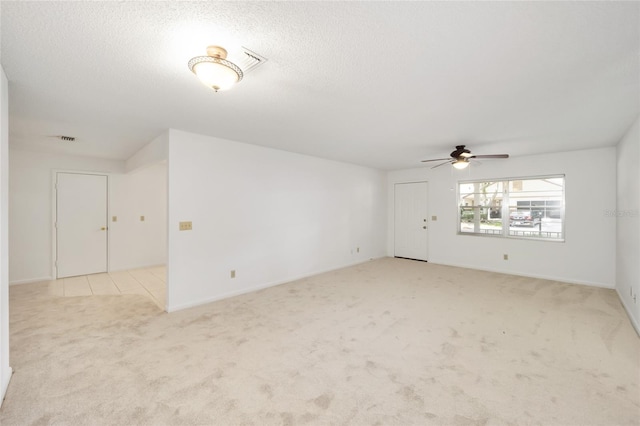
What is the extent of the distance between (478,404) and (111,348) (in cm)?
325

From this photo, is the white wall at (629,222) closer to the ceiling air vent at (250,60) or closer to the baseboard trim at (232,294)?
the ceiling air vent at (250,60)

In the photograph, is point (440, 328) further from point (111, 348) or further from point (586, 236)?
point (586, 236)

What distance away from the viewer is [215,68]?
1.75m

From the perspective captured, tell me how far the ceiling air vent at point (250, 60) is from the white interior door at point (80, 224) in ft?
18.0

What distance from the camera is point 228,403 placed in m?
1.92

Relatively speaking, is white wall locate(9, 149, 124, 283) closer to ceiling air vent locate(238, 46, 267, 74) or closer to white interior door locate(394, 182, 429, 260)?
ceiling air vent locate(238, 46, 267, 74)

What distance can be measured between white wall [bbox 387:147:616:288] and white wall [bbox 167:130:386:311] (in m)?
2.28

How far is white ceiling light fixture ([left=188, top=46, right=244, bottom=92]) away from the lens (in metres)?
1.73

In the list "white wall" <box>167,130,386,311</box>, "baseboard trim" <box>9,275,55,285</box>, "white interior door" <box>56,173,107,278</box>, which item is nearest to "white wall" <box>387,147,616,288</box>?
"white wall" <box>167,130,386,311</box>

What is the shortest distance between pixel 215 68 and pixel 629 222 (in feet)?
16.8

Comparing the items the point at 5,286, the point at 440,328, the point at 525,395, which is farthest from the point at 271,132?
the point at 525,395

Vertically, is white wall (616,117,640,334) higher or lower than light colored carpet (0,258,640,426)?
higher

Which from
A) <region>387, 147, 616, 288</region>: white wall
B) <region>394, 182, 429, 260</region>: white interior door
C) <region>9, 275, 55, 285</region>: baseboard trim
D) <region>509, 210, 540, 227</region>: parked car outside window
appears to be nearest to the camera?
<region>387, 147, 616, 288</region>: white wall

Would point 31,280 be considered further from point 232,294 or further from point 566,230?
point 566,230
